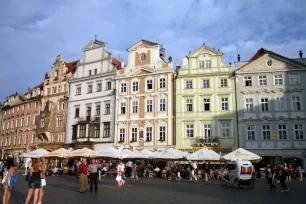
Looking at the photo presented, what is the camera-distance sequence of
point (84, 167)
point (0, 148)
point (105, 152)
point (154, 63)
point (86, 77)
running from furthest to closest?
1. point (0, 148)
2. point (86, 77)
3. point (154, 63)
4. point (105, 152)
5. point (84, 167)

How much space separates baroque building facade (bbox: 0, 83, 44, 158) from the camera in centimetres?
5238

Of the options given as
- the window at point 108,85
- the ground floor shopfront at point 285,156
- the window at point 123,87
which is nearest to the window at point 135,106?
the window at point 123,87

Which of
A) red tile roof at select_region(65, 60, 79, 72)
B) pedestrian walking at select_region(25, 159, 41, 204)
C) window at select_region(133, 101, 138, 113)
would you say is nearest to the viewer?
pedestrian walking at select_region(25, 159, 41, 204)

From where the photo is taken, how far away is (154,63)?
1610 inches

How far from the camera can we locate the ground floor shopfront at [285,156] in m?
32.9

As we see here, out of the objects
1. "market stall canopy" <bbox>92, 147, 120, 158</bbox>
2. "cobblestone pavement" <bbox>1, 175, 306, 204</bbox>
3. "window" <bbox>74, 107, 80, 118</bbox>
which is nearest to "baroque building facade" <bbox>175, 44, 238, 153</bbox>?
"market stall canopy" <bbox>92, 147, 120, 158</bbox>

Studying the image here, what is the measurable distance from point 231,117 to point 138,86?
1279 cm

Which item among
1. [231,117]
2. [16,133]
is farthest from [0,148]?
[231,117]

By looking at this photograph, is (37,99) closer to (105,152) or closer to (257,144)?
(105,152)

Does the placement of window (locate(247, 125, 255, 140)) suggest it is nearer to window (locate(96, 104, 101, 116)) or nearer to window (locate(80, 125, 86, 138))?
window (locate(96, 104, 101, 116))

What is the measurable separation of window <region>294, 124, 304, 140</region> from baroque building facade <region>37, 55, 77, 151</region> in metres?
31.2

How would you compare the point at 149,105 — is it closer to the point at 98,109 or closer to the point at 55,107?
the point at 98,109

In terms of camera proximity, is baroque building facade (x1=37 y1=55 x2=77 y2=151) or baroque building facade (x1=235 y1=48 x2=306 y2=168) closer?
baroque building facade (x1=235 y1=48 x2=306 y2=168)

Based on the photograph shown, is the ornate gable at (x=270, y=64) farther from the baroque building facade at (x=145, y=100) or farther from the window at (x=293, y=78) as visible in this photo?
the baroque building facade at (x=145, y=100)
